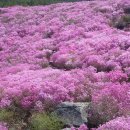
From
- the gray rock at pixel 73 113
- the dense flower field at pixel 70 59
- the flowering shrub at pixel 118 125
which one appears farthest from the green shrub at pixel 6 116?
the flowering shrub at pixel 118 125

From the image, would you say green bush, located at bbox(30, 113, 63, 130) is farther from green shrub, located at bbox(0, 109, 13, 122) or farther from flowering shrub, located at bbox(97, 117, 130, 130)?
flowering shrub, located at bbox(97, 117, 130, 130)

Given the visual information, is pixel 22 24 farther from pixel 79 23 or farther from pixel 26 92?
pixel 26 92

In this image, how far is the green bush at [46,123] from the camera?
1492cm

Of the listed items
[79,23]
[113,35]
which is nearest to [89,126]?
[113,35]

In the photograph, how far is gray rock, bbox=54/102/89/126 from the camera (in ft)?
49.0

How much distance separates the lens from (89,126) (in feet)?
49.2

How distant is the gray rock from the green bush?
0.24 m

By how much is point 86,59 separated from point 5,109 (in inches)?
278

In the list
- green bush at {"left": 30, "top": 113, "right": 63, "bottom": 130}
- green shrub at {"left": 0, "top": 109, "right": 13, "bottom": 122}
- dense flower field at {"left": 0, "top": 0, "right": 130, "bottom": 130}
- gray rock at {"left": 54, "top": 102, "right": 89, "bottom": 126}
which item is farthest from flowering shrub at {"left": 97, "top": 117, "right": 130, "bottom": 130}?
green shrub at {"left": 0, "top": 109, "right": 13, "bottom": 122}

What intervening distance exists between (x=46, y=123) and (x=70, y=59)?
9034mm

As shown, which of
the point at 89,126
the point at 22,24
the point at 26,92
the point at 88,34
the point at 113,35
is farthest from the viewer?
the point at 22,24

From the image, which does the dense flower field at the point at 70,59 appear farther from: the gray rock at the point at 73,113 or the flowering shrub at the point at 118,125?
the gray rock at the point at 73,113

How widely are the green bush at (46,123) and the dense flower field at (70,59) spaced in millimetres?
1122

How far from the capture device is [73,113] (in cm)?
1513
